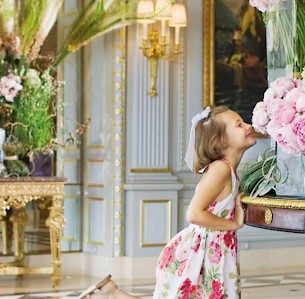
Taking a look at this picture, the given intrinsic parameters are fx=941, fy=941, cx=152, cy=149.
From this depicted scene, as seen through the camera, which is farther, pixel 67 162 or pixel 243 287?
pixel 67 162

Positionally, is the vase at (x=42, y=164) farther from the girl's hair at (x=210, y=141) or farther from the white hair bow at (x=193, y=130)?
the girl's hair at (x=210, y=141)

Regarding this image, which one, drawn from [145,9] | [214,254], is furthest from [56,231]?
[214,254]

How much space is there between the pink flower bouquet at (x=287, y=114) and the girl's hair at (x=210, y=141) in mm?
530

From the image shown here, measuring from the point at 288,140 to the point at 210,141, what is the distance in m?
0.77

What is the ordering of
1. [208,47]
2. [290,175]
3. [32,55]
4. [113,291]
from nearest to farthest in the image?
[290,175] < [113,291] < [32,55] < [208,47]

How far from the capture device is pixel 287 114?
10.7 ft

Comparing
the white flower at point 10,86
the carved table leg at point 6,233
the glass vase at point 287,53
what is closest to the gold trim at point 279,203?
the glass vase at point 287,53

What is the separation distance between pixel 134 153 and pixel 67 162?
645mm

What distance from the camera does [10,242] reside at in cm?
790

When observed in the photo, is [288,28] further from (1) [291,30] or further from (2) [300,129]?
(2) [300,129]

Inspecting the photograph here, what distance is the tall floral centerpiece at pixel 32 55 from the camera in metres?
7.41

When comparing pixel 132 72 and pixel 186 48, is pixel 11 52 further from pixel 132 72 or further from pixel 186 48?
pixel 186 48

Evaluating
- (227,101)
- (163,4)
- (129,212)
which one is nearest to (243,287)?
(129,212)

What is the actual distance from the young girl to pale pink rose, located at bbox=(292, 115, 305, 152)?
707 millimetres
